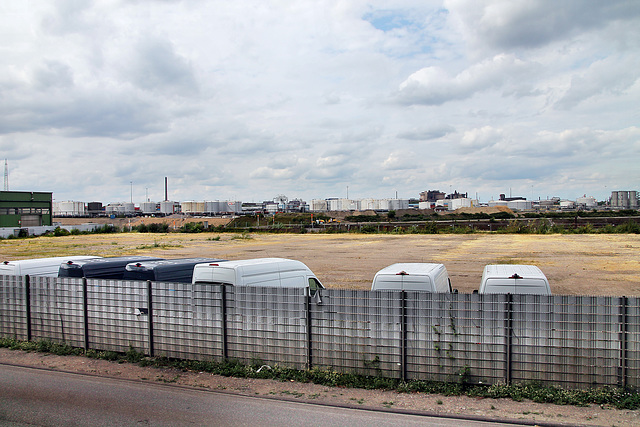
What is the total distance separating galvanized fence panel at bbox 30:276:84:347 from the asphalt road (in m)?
1.86

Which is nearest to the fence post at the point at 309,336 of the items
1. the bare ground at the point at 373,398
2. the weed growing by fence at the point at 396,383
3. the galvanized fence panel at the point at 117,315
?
the weed growing by fence at the point at 396,383

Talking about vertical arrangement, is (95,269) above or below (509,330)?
above

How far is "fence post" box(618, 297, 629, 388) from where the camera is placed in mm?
6668

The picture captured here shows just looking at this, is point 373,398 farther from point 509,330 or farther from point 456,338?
point 509,330

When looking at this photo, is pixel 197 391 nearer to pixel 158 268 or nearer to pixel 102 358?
pixel 102 358

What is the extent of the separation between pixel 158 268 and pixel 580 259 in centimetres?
2999

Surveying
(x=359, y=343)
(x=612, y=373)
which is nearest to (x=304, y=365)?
(x=359, y=343)

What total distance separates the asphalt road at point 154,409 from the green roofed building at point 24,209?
84740mm

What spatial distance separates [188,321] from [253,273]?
5.21 feet

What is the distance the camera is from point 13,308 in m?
10.6

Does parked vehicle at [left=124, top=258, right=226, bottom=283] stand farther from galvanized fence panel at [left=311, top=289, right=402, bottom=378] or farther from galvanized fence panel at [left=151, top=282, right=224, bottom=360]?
galvanized fence panel at [left=311, top=289, right=402, bottom=378]

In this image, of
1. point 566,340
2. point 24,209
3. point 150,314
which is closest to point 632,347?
point 566,340

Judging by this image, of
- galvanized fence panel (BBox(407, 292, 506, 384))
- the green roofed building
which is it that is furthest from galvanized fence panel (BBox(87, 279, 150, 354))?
the green roofed building

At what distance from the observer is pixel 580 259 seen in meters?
31.1
